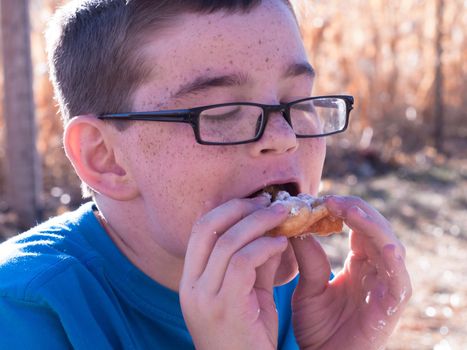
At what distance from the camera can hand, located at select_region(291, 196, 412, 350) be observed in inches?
81.1

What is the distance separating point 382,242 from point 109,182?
31.3 inches

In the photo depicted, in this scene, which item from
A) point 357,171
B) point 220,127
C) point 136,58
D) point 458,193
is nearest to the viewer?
point 220,127

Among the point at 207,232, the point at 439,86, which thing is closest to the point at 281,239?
the point at 207,232

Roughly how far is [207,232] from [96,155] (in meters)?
0.52

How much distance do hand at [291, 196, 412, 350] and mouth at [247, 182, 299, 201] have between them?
0.31ft

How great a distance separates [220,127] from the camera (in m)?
1.96

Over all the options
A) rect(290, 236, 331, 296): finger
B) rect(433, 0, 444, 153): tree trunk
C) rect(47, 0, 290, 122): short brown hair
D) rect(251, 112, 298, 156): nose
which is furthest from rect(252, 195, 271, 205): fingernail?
rect(433, 0, 444, 153): tree trunk

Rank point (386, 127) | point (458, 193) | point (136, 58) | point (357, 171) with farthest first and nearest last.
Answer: point (386, 127), point (357, 171), point (458, 193), point (136, 58)

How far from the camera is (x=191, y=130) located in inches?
78.0

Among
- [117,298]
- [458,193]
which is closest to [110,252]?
[117,298]

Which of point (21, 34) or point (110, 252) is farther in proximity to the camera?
point (21, 34)

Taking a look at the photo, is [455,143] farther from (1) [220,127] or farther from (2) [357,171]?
(1) [220,127]

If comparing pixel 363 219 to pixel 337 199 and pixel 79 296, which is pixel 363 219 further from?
pixel 79 296

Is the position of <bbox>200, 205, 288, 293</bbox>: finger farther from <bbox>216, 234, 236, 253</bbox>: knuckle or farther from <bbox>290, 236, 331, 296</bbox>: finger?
<bbox>290, 236, 331, 296</bbox>: finger
